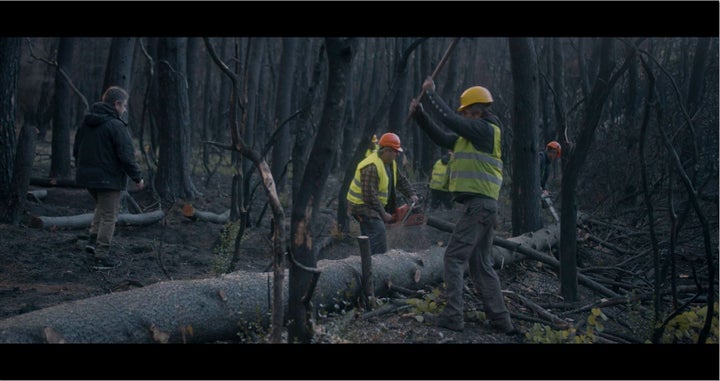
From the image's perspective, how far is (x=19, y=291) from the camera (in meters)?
7.00

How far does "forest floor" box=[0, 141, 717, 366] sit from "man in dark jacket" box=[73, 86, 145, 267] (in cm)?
59

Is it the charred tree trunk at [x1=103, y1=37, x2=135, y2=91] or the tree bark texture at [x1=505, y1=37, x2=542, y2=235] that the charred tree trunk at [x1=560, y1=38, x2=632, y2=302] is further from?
the charred tree trunk at [x1=103, y1=37, x2=135, y2=91]

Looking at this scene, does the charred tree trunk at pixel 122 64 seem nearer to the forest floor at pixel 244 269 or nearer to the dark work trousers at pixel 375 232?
the forest floor at pixel 244 269

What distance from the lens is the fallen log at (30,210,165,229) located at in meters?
9.57

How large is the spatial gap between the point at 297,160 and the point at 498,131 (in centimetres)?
180

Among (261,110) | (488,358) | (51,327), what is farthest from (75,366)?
(261,110)

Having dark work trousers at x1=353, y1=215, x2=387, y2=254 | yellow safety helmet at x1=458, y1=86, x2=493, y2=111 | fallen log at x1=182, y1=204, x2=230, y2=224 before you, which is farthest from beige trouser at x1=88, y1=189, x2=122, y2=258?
yellow safety helmet at x1=458, y1=86, x2=493, y2=111

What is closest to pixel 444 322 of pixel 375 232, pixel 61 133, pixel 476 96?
pixel 476 96

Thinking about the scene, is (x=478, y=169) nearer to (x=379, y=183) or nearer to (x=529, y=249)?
(x=379, y=183)

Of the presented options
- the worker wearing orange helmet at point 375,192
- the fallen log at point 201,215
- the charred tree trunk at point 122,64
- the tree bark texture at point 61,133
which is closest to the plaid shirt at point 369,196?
the worker wearing orange helmet at point 375,192

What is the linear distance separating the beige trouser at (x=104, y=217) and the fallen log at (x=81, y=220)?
6.29 feet

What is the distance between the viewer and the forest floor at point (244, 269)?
5.89 metres

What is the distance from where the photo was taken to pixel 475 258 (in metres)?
6.21

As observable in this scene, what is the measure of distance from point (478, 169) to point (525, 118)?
3627mm
